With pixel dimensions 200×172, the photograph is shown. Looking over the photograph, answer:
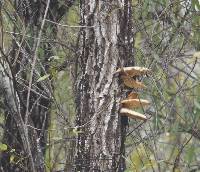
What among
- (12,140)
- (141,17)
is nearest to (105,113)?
(141,17)

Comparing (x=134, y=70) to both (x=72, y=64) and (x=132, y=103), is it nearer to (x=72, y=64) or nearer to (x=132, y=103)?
(x=132, y=103)

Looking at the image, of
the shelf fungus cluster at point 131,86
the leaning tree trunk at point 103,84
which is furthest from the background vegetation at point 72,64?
the shelf fungus cluster at point 131,86

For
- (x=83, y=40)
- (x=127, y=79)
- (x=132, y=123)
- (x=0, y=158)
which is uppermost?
(x=83, y=40)

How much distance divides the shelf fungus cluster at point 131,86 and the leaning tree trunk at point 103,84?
0.04 meters

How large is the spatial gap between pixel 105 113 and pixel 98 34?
1.54 feet

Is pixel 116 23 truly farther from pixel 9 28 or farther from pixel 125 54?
pixel 9 28

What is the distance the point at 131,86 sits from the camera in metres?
3.32

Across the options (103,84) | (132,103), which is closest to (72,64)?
(103,84)

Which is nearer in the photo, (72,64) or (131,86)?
(131,86)

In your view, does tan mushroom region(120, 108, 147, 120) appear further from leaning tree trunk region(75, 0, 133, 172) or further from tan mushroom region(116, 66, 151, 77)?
tan mushroom region(116, 66, 151, 77)

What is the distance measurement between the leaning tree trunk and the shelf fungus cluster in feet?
0.14

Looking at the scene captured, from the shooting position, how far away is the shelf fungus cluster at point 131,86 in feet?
10.7

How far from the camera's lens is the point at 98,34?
11.1 feet

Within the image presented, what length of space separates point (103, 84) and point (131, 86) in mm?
166
